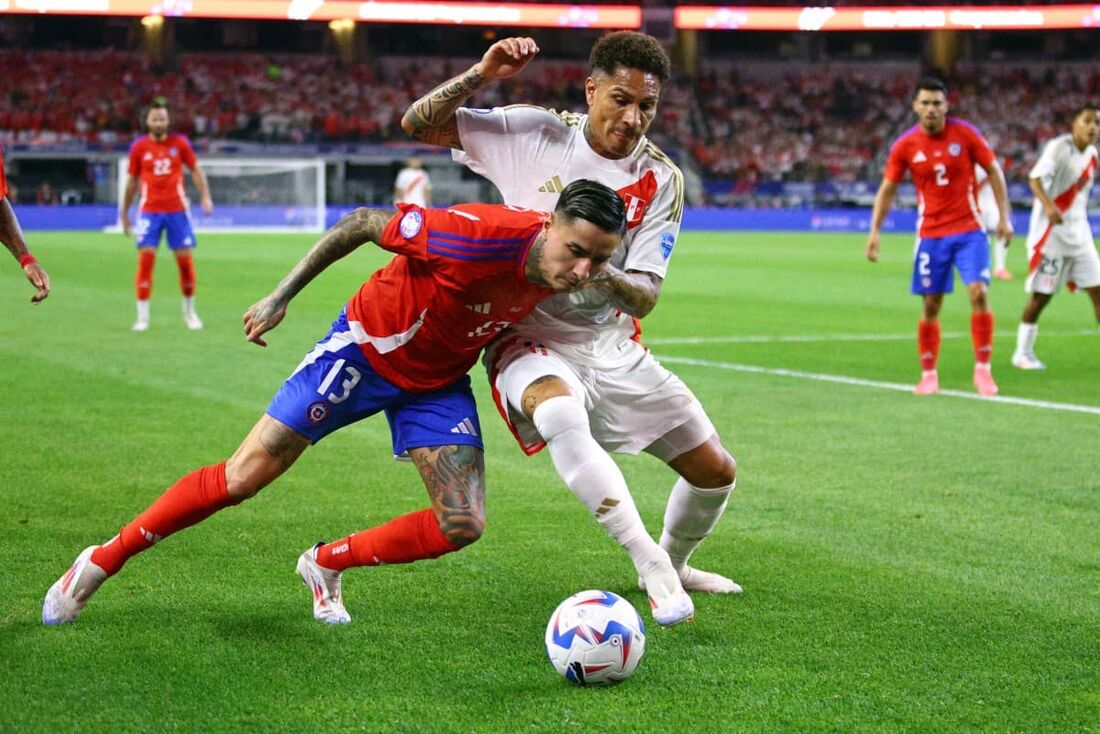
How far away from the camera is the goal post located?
112ft

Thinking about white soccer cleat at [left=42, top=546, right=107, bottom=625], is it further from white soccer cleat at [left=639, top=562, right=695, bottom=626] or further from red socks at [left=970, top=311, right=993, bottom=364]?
red socks at [left=970, top=311, right=993, bottom=364]

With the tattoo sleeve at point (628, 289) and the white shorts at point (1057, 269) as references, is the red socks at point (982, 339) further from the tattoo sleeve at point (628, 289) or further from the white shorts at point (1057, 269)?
the tattoo sleeve at point (628, 289)

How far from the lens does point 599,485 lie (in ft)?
13.8

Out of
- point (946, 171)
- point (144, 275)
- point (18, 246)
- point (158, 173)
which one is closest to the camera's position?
point (18, 246)

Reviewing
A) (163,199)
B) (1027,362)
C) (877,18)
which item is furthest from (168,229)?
(877,18)

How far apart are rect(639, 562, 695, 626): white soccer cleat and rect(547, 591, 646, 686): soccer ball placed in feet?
0.24

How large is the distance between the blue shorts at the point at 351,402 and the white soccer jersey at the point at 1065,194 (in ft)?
27.3

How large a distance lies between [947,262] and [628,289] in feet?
21.4

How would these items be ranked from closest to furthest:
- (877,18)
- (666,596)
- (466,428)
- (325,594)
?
(666,596) < (466,428) < (325,594) < (877,18)

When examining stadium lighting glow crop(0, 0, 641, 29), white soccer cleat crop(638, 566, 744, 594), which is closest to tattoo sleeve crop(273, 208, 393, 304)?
white soccer cleat crop(638, 566, 744, 594)

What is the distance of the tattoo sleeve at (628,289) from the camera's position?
422 cm

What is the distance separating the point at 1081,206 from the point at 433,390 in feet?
28.9

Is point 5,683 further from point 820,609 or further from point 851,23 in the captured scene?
point 851,23

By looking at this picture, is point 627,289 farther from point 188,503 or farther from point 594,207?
point 188,503
